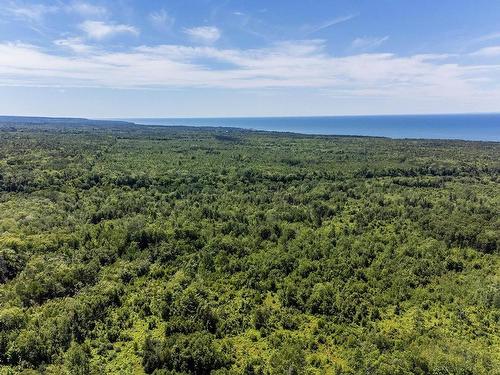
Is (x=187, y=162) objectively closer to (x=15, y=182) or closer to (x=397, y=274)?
(x=15, y=182)

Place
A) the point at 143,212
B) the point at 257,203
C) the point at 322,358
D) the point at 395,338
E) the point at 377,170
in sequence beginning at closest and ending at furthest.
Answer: the point at 322,358, the point at 395,338, the point at 143,212, the point at 257,203, the point at 377,170

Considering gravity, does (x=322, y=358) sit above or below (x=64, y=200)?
below

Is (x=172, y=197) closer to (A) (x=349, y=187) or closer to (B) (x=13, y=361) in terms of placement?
(A) (x=349, y=187)

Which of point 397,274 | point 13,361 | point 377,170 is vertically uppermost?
point 377,170

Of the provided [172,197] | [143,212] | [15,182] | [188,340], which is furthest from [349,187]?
[15,182]

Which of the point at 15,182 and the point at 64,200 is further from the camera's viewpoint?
the point at 15,182

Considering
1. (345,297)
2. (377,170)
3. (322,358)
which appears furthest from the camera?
(377,170)
